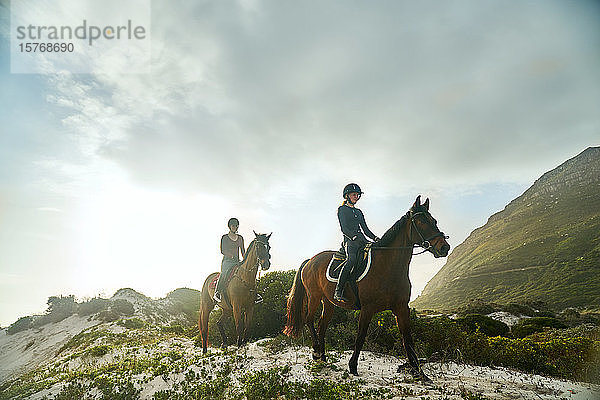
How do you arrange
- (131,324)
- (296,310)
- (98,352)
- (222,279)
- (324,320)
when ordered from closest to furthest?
1. (324,320)
2. (296,310)
3. (222,279)
4. (98,352)
5. (131,324)

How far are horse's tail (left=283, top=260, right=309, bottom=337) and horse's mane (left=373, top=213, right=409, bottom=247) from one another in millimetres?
3194

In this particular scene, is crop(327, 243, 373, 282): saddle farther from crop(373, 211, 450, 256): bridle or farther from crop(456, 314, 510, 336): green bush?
crop(456, 314, 510, 336): green bush

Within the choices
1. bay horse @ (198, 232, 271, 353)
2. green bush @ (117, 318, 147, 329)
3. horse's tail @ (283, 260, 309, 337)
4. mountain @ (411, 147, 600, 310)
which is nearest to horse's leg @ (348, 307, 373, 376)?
horse's tail @ (283, 260, 309, 337)

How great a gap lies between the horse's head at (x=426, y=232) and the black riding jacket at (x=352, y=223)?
1.12 m

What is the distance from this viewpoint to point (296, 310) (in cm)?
929

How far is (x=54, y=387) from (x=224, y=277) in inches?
233

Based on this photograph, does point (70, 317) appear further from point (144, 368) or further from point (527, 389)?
point (527, 389)

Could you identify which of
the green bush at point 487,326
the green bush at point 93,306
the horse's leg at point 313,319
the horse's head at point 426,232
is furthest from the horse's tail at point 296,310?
the green bush at point 93,306

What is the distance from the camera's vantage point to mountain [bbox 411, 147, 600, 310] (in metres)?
61.3

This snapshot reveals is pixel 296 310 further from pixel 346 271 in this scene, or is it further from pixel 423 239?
pixel 423 239

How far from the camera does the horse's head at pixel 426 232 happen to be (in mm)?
6203

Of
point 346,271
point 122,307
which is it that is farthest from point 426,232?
point 122,307

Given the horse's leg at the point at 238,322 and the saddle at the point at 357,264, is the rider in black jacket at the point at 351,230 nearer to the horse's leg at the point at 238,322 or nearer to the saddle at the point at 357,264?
the saddle at the point at 357,264

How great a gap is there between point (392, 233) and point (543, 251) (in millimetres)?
96358
